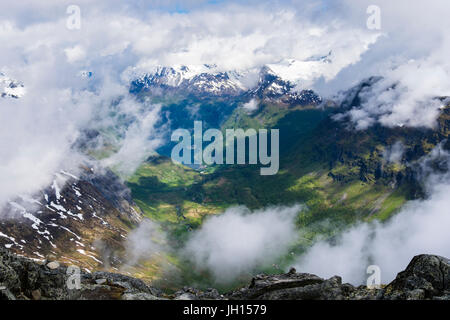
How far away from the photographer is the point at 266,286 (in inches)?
1515

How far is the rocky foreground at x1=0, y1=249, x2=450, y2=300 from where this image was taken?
99.3 feet

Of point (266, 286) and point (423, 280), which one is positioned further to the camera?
point (266, 286)

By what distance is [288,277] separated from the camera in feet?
135

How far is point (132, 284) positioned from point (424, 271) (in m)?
37.2

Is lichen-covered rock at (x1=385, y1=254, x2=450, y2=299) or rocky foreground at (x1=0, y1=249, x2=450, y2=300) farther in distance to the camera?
lichen-covered rock at (x1=385, y1=254, x2=450, y2=299)

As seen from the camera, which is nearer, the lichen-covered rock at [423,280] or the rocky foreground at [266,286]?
the rocky foreground at [266,286]

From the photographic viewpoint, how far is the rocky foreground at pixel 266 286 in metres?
30.3

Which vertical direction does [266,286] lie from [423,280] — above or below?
below
